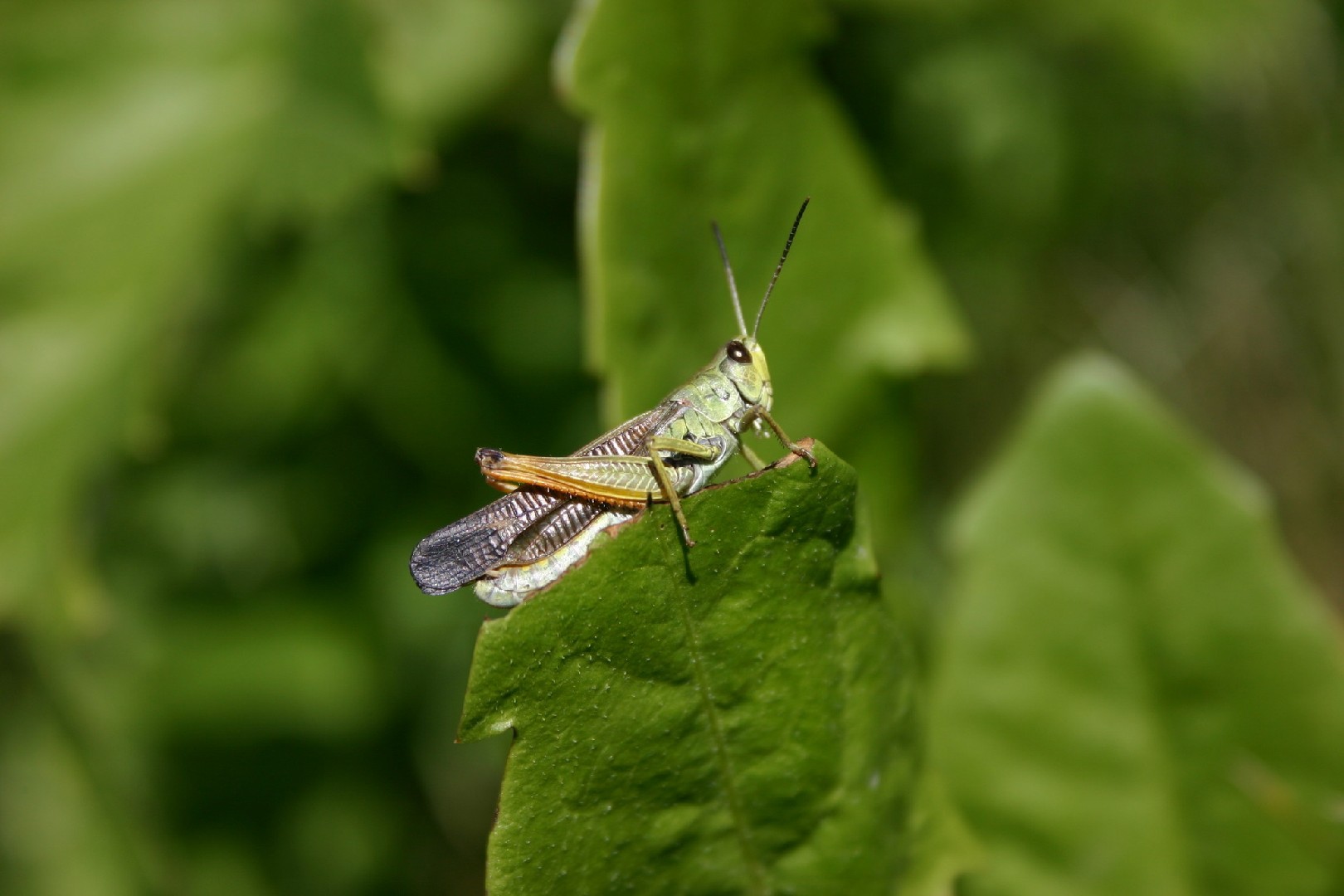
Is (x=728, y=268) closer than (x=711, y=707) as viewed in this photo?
No

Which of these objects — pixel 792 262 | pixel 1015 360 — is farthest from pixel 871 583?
pixel 1015 360

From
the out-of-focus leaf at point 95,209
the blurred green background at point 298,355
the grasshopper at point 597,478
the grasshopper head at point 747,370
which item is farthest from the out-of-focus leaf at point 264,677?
the grasshopper head at point 747,370

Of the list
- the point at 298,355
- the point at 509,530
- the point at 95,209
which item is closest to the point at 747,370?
the point at 509,530

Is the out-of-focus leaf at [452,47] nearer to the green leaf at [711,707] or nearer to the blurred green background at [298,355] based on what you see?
the blurred green background at [298,355]

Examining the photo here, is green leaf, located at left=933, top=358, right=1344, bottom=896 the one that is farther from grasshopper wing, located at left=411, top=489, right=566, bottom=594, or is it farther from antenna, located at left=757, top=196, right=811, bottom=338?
grasshopper wing, located at left=411, top=489, right=566, bottom=594

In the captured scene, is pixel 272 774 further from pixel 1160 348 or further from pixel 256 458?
pixel 1160 348

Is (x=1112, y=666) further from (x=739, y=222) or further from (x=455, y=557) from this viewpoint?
(x=455, y=557)

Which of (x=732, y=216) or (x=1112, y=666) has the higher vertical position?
(x=732, y=216)
